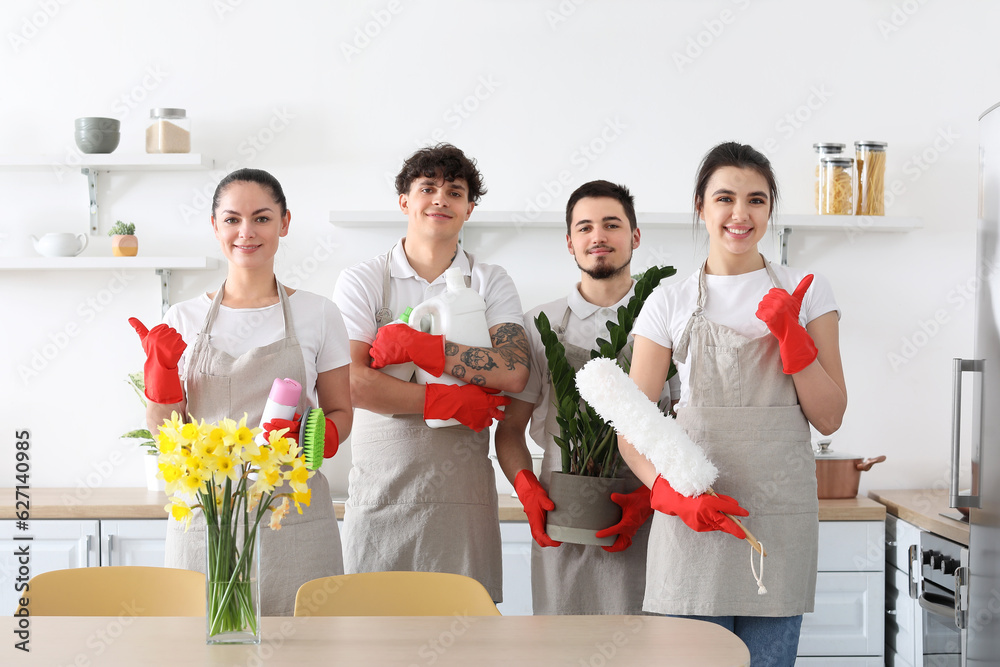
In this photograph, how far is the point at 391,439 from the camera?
69.6 inches

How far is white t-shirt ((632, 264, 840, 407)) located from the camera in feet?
4.85

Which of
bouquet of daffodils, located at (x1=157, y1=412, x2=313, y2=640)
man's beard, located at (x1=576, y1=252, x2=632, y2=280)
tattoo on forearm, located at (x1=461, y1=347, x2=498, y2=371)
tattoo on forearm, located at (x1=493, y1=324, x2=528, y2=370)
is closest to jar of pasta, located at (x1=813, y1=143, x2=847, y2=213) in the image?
man's beard, located at (x1=576, y1=252, x2=632, y2=280)

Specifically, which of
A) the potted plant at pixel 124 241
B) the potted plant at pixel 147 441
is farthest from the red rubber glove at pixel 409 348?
the potted plant at pixel 124 241

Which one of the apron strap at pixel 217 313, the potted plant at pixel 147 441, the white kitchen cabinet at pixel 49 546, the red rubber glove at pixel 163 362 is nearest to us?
the red rubber glove at pixel 163 362

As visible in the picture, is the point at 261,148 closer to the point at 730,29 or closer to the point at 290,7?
the point at 290,7

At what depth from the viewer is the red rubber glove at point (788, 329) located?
1.36 m

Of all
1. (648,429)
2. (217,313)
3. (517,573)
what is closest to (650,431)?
(648,429)

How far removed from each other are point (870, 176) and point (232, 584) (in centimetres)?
225

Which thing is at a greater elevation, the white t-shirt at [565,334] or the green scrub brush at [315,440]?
the white t-shirt at [565,334]

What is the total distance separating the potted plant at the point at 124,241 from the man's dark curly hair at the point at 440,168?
1164mm

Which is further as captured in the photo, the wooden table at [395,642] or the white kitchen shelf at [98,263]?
the white kitchen shelf at [98,263]

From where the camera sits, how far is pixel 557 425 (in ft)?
5.90

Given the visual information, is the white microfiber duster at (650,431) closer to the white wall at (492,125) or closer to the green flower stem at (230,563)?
the green flower stem at (230,563)

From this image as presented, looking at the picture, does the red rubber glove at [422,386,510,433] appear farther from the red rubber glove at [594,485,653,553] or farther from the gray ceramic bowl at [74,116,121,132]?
the gray ceramic bowl at [74,116,121,132]
